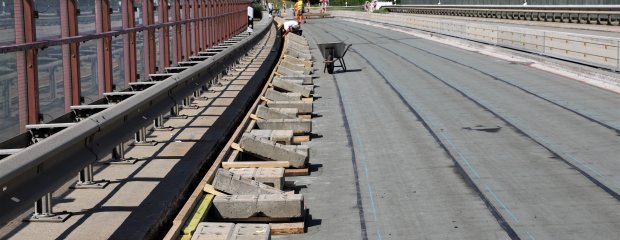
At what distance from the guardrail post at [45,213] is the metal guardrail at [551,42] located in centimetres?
2051

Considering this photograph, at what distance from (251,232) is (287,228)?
3.42 ft

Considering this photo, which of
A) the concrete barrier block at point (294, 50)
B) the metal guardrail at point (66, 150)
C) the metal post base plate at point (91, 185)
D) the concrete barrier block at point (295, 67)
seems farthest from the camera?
the concrete barrier block at point (294, 50)

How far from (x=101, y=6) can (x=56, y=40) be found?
2896 mm

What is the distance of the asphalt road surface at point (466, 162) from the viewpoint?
9.95 meters

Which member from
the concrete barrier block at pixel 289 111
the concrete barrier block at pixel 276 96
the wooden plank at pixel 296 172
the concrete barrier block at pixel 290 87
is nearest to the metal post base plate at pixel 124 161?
the wooden plank at pixel 296 172

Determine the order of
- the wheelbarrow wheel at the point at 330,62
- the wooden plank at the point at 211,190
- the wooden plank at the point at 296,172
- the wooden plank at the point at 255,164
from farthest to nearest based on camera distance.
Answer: the wheelbarrow wheel at the point at 330,62 → the wooden plank at the point at 296,172 → the wooden plank at the point at 255,164 → the wooden plank at the point at 211,190

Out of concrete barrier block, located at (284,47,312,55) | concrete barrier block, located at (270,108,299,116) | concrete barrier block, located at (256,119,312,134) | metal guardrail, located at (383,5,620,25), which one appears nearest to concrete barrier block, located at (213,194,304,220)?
concrete barrier block, located at (256,119,312,134)

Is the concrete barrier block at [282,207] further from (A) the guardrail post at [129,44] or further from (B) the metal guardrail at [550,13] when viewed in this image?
(B) the metal guardrail at [550,13]

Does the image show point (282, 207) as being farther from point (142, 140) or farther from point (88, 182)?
point (142, 140)

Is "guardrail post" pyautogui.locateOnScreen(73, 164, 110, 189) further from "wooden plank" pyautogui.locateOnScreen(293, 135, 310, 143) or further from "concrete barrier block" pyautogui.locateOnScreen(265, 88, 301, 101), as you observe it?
"concrete barrier block" pyautogui.locateOnScreen(265, 88, 301, 101)

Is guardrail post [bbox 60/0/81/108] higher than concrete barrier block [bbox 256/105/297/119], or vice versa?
guardrail post [bbox 60/0/81/108]

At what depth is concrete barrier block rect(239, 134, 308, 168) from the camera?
1297cm

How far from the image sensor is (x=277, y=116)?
56.3ft

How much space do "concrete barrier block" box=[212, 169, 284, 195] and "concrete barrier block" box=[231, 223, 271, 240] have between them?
56.6 inches
